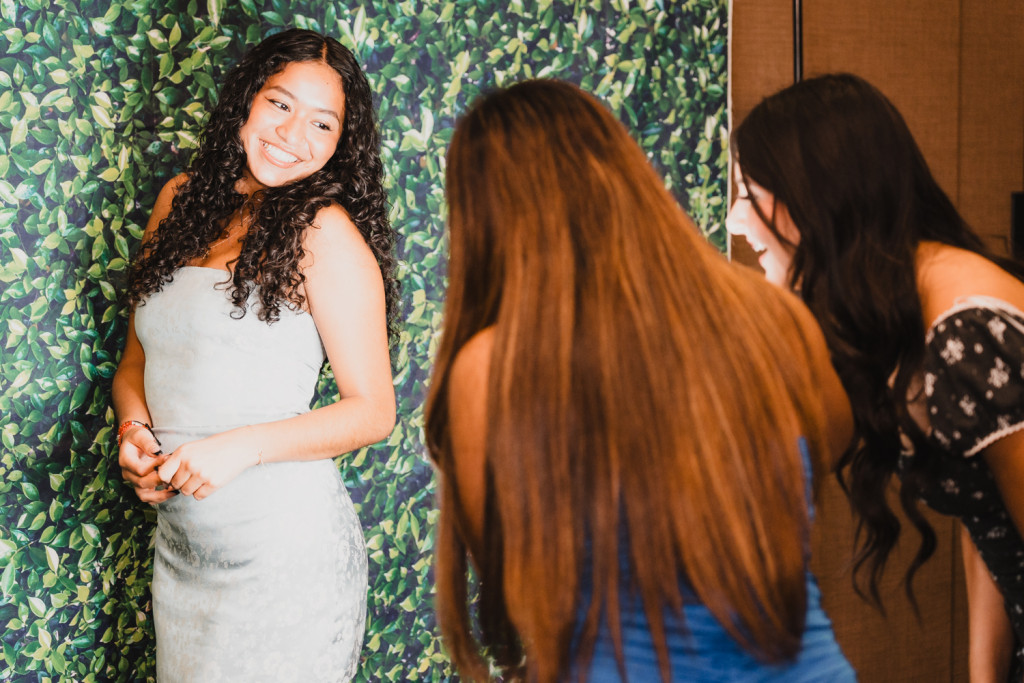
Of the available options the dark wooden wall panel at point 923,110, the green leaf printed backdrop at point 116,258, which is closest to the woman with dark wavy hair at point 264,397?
the green leaf printed backdrop at point 116,258

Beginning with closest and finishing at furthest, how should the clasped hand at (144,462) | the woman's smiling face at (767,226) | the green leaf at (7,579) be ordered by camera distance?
the woman's smiling face at (767,226) < the clasped hand at (144,462) < the green leaf at (7,579)

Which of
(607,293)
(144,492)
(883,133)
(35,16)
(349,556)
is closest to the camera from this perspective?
(607,293)

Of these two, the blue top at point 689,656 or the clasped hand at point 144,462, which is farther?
the clasped hand at point 144,462

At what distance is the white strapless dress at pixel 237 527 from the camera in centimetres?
152

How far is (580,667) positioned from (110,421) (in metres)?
1.43

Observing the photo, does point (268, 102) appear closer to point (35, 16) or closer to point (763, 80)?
point (35, 16)

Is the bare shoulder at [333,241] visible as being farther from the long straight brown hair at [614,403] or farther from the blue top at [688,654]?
the blue top at [688,654]

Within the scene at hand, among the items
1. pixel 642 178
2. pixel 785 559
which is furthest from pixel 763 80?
pixel 785 559

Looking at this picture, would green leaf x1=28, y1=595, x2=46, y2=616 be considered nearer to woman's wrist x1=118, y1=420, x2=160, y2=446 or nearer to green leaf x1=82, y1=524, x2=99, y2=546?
green leaf x1=82, y1=524, x2=99, y2=546

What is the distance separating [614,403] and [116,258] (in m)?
1.50

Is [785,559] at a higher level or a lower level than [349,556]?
higher

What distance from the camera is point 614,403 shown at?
2.81ft

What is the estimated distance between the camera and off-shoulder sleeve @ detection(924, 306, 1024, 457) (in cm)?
122

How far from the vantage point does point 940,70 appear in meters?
2.90
